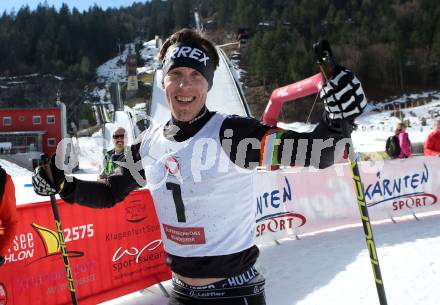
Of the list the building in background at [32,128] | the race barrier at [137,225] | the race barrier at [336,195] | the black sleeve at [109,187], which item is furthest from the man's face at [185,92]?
the building in background at [32,128]

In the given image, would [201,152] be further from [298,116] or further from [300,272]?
[298,116]

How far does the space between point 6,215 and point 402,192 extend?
7.25 m

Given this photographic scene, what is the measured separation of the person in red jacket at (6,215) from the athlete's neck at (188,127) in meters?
1.90

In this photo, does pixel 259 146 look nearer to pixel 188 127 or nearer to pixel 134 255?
pixel 188 127

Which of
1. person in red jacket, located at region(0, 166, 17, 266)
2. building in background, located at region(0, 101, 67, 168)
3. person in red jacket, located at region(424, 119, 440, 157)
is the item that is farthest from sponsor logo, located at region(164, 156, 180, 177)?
building in background, located at region(0, 101, 67, 168)

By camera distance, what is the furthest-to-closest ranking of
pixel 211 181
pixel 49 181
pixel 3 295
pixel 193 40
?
1. pixel 3 295
2. pixel 49 181
3. pixel 193 40
4. pixel 211 181

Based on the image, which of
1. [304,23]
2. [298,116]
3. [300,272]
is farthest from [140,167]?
[304,23]

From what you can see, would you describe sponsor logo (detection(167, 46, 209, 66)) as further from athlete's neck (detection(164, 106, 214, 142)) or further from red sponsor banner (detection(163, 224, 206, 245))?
red sponsor banner (detection(163, 224, 206, 245))

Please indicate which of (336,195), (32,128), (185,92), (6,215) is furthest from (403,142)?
(32,128)

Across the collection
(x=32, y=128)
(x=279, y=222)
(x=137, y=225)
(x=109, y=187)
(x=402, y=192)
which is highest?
(x=32, y=128)

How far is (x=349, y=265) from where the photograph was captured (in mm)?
5641

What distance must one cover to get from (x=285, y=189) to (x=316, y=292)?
2421mm

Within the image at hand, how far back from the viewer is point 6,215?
128 inches

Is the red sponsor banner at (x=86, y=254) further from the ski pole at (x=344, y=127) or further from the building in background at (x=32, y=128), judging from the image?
the building in background at (x=32, y=128)
